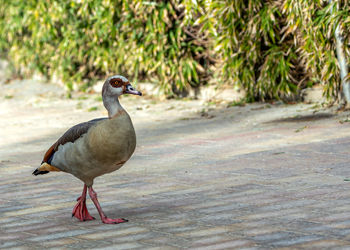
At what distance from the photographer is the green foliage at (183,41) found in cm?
951

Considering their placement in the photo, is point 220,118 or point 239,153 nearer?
point 239,153

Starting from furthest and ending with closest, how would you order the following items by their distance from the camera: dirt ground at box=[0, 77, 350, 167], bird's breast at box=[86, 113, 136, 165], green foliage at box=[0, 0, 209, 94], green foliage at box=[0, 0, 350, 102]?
green foliage at box=[0, 0, 209, 94] < green foliage at box=[0, 0, 350, 102] < dirt ground at box=[0, 77, 350, 167] < bird's breast at box=[86, 113, 136, 165]

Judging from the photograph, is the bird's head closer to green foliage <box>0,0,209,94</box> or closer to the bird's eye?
the bird's eye

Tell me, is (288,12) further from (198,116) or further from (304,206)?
(304,206)

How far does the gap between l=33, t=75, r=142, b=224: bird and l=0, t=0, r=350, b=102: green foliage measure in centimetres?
474

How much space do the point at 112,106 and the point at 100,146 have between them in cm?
33

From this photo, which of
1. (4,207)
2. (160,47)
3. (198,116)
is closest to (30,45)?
(160,47)

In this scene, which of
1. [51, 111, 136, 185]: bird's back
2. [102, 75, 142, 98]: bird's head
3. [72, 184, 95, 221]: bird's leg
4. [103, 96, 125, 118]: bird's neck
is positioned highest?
[102, 75, 142, 98]: bird's head

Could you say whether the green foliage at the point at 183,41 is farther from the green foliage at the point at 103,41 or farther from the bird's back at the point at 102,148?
the bird's back at the point at 102,148

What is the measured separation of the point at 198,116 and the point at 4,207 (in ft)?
16.8

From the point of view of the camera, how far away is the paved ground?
451 cm

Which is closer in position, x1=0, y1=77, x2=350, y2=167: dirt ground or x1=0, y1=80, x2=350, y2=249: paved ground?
x1=0, y1=80, x2=350, y2=249: paved ground

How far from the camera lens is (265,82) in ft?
33.8

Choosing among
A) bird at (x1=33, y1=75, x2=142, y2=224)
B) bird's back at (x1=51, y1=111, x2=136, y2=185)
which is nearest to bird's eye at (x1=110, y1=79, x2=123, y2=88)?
bird at (x1=33, y1=75, x2=142, y2=224)
